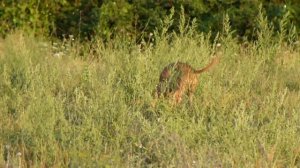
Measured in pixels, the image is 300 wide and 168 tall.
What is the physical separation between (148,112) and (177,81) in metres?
0.37

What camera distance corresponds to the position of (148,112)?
455 cm

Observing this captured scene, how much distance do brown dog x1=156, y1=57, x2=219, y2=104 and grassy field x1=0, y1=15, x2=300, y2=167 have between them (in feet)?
0.38

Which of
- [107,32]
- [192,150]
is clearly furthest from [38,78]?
[107,32]

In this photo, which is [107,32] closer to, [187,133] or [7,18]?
[7,18]

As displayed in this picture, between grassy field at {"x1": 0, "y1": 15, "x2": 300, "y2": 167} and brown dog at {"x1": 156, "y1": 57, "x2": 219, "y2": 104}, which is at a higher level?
brown dog at {"x1": 156, "y1": 57, "x2": 219, "y2": 104}

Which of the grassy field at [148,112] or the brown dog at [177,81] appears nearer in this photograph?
the grassy field at [148,112]

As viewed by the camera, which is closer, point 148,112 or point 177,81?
point 148,112

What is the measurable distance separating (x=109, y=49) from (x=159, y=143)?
107 inches

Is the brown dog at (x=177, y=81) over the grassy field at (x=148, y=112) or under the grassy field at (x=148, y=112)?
over

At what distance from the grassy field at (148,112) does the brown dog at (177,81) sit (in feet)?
0.38

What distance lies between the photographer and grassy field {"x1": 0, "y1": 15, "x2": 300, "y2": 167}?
3.76m

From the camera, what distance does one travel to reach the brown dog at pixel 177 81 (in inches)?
181

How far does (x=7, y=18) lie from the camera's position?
7.99 meters

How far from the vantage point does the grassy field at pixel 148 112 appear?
3758mm
